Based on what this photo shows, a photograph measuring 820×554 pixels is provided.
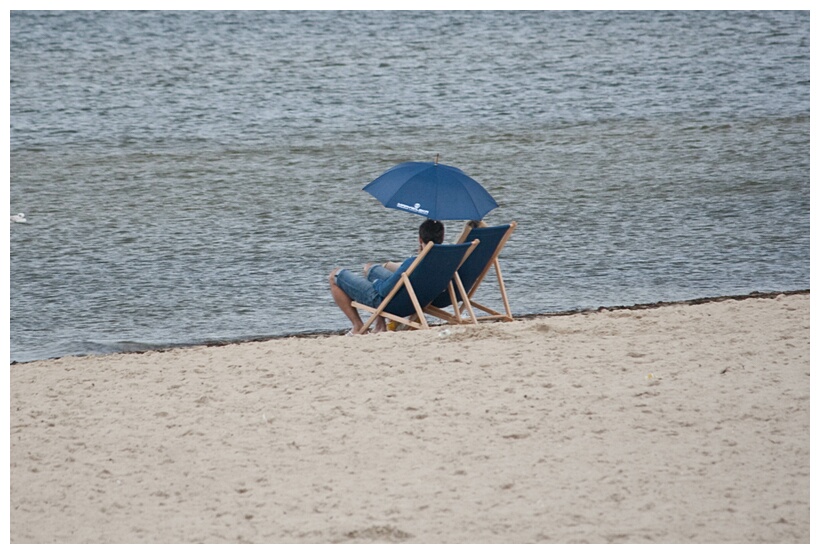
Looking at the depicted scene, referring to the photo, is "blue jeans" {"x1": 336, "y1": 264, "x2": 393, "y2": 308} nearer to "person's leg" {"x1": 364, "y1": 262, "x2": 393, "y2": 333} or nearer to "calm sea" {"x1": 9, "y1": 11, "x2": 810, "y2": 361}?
"person's leg" {"x1": 364, "y1": 262, "x2": 393, "y2": 333}

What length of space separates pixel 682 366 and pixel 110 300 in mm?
5081

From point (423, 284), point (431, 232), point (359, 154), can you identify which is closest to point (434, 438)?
point (423, 284)

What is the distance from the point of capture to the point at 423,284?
7.70 meters

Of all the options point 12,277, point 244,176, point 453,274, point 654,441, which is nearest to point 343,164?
point 244,176

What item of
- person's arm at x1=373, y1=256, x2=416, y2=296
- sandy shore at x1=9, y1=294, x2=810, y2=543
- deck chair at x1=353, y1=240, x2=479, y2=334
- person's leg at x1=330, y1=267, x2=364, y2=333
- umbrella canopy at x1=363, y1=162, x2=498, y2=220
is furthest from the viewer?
person's leg at x1=330, y1=267, x2=364, y2=333

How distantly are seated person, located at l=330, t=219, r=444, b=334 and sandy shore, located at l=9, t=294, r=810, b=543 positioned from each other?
1.71 ft

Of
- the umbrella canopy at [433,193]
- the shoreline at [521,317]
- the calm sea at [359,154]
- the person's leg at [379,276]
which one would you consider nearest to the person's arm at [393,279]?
the person's leg at [379,276]

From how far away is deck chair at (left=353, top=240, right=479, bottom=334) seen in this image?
24.6 ft

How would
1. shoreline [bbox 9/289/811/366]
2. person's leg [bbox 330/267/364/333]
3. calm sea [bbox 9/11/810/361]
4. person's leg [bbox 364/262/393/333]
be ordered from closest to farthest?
person's leg [bbox 364/262/393/333], person's leg [bbox 330/267/364/333], shoreline [bbox 9/289/811/366], calm sea [bbox 9/11/810/361]

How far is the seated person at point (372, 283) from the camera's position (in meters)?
7.73

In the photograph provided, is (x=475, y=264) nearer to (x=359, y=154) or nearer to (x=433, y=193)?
(x=433, y=193)

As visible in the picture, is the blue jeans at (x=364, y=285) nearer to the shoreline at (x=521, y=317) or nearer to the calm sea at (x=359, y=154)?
the shoreline at (x=521, y=317)

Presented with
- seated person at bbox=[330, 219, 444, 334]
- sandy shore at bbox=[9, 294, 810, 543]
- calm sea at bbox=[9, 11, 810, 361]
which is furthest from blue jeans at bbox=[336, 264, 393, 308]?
calm sea at bbox=[9, 11, 810, 361]

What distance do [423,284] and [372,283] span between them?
0.39 metres
